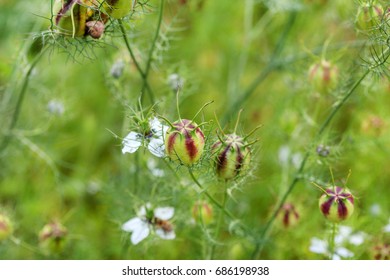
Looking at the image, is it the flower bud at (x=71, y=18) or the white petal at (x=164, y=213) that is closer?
the flower bud at (x=71, y=18)

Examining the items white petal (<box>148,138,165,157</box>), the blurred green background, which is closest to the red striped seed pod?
white petal (<box>148,138,165,157</box>)

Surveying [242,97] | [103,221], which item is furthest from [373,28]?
[103,221]

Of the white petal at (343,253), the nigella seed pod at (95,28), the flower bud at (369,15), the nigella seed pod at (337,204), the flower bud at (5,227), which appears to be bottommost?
the nigella seed pod at (337,204)

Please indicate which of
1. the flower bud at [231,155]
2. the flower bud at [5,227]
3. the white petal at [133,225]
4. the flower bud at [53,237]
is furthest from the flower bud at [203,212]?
the flower bud at [5,227]

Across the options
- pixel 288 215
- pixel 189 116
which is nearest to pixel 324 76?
pixel 288 215

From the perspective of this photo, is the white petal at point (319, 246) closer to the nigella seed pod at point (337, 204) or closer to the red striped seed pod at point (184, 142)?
the nigella seed pod at point (337, 204)

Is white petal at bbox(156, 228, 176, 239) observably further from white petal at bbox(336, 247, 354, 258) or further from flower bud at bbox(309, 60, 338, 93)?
flower bud at bbox(309, 60, 338, 93)

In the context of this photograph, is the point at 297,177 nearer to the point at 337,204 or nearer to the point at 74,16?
the point at 337,204

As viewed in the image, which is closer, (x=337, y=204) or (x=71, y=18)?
(x=71, y=18)
